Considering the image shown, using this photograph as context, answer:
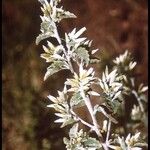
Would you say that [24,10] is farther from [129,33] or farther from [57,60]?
[57,60]

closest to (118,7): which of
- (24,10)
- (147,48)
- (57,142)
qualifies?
(147,48)

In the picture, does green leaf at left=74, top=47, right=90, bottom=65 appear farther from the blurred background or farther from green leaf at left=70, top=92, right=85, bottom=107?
the blurred background

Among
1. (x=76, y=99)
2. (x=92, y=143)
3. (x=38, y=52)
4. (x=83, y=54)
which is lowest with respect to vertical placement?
(x=92, y=143)

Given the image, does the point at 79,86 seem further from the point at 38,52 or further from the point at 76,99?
the point at 38,52

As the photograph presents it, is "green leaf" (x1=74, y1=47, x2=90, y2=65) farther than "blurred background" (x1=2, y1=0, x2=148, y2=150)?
No

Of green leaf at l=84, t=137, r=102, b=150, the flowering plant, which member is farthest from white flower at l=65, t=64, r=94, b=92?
green leaf at l=84, t=137, r=102, b=150

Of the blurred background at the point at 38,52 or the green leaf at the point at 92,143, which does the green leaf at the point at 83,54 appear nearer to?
the green leaf at the point at 92,143

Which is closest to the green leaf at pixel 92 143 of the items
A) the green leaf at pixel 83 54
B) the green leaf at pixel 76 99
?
the green leaf at pixel 76 99

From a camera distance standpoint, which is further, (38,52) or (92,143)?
(38,52)

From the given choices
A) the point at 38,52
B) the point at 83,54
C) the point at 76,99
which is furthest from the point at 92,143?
the point at 38,52
